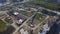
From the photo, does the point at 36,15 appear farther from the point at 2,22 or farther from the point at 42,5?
the point at 2,22

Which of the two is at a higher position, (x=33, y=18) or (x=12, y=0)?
(x=12, y=0)

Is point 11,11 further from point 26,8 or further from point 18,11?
point 26,8

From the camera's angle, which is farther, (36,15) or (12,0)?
(12,0)

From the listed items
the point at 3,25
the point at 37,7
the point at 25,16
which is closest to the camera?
the point at 3,25

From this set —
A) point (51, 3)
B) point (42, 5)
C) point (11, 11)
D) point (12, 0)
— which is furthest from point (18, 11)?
point (51, 3)

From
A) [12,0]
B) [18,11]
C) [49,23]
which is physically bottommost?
[49,23]

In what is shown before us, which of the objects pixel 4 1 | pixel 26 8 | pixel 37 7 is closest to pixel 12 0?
pixel 4 1

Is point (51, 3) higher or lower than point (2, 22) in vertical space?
higher

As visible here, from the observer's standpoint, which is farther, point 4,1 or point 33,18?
point 4,1

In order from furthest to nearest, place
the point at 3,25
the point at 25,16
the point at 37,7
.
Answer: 1. the point at 37,7
2. the point at 25,16
3. the point at 3,25
